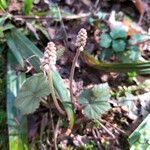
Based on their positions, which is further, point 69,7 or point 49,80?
point 69,7

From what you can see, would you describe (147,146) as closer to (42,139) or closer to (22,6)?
(42,139)

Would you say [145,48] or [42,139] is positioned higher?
[145,48]

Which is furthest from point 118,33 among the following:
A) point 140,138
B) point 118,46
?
point 140,138

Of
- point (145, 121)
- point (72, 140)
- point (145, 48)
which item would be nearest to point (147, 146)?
point (145, 121)

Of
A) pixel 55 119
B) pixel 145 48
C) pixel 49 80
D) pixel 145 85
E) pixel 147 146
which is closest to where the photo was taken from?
pixel 49 80

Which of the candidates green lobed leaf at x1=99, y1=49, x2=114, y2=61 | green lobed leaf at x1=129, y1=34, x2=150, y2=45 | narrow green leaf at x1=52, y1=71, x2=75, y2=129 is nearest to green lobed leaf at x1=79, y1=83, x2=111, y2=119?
narrow green leaf at x1=52, y1=71, x2=75, y2=129

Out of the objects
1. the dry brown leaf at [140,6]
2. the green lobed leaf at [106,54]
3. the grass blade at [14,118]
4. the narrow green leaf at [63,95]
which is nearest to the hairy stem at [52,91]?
the narrow green leaf at [63,95]

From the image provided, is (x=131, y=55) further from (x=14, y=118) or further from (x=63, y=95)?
(x=14, y=118)

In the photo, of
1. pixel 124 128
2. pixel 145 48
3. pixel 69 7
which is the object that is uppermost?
pixel 69 7
